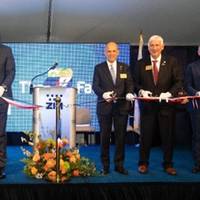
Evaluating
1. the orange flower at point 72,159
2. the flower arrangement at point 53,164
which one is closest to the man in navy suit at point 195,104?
the flower arrangement at point 53,164

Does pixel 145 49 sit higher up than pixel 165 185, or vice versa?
pixel 145 49

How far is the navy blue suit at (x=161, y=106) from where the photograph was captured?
150 inches

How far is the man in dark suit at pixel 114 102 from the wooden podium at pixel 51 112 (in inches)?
21.3

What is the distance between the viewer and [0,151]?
355 cm

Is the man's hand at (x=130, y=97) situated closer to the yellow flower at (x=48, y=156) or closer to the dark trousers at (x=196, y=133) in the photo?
the dark trousers at (x=196, y=133)

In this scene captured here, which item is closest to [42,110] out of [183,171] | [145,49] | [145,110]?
[145,110]

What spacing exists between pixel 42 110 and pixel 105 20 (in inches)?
76.7

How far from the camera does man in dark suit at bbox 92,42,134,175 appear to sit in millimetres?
3818

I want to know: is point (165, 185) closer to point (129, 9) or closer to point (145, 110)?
point (145, 110)

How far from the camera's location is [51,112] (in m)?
4.36

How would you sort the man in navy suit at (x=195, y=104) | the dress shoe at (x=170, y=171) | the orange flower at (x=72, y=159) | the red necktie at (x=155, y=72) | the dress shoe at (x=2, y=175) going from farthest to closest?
the man in navy suit at (x=195, y=104) < the red necktie at (x=155, y=72) < the dress shoe at (x=170, y=171) < the orange flower at (x=72, y=159) < the dress shoe at (x=2, y=175)

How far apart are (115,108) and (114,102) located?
0.06 m

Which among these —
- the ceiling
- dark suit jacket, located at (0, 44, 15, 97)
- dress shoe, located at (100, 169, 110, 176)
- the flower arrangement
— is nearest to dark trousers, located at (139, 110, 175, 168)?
dress shoe, located at (100, 169, 110, 176)

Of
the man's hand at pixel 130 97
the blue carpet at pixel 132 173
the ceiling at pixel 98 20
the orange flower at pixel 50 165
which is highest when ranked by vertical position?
the ceiling at pixel 98 20
